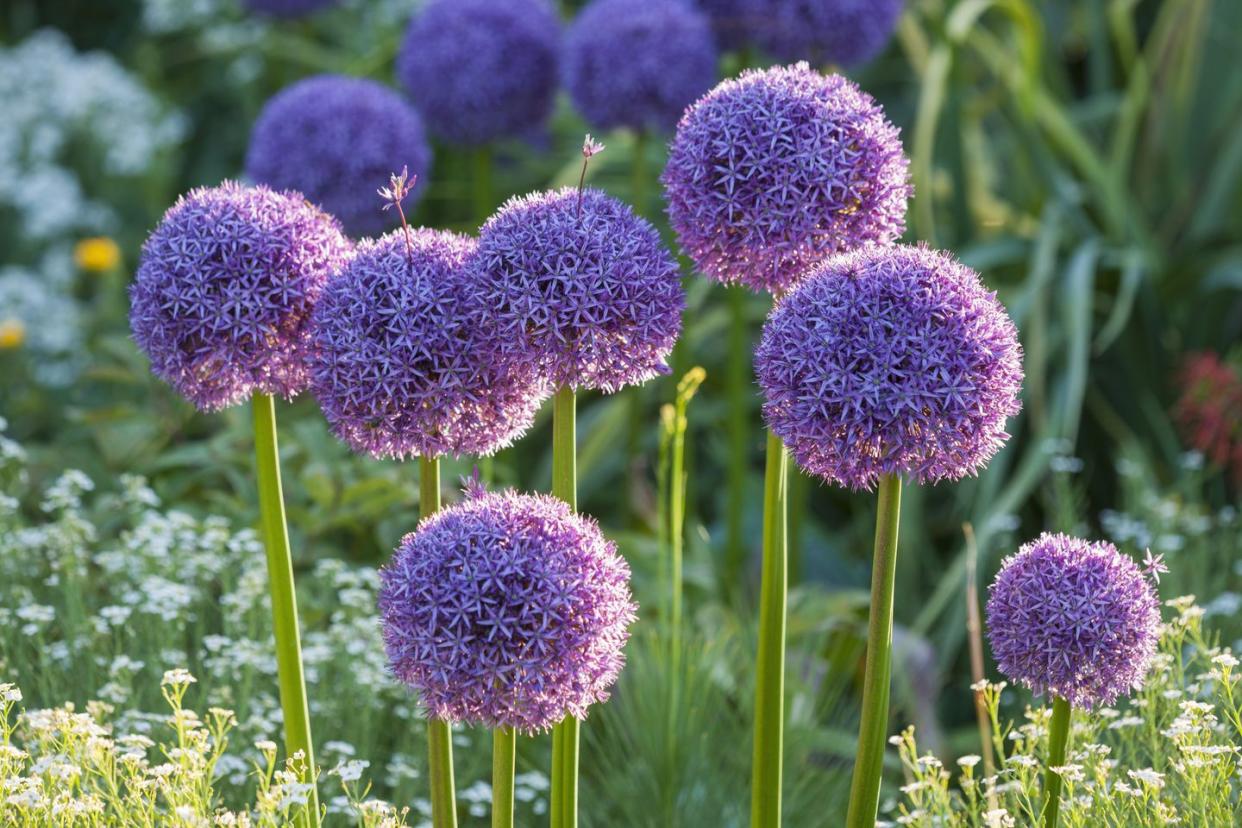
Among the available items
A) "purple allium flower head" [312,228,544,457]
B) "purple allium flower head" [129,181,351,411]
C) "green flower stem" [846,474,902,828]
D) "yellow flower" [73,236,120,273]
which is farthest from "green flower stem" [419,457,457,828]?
"yellow flower" [73,236,120,273]

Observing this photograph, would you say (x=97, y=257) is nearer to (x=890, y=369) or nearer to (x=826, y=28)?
(x=826, y=28)

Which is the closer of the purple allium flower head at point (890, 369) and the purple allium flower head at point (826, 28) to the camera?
the purple allium flower head at point (890, 369)

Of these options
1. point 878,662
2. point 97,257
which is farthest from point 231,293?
point 97,257

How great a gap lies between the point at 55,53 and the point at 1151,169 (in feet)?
14.3

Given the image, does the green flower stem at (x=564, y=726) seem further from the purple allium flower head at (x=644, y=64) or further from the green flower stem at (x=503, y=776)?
the purple allium flower head at (x=644, y=64)

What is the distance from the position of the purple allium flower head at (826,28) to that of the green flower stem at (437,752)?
1911mm

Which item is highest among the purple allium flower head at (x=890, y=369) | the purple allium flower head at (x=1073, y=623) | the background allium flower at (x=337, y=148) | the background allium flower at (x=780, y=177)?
the background allium flower at (x=337, y=148)

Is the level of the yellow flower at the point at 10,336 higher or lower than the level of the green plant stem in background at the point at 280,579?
higher

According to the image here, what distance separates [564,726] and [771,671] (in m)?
0.29

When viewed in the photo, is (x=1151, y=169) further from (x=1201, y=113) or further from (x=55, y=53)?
(x=55, y=53)

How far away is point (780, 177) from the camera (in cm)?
190

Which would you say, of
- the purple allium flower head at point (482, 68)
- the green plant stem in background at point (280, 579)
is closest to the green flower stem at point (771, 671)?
the green plant stem in background at point (280, 579)

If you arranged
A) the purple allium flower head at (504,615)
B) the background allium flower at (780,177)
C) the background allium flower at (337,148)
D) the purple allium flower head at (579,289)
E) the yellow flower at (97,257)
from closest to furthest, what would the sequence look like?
1. the purple allium flower head at (504,615)
2. the purple allium flower head at (579,289)
3. the background allium flower at (780,177)
4. the background allium flower at (337,148)
5. the yellow flower at (97,257)

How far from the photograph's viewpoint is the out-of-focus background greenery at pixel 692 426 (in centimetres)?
291
